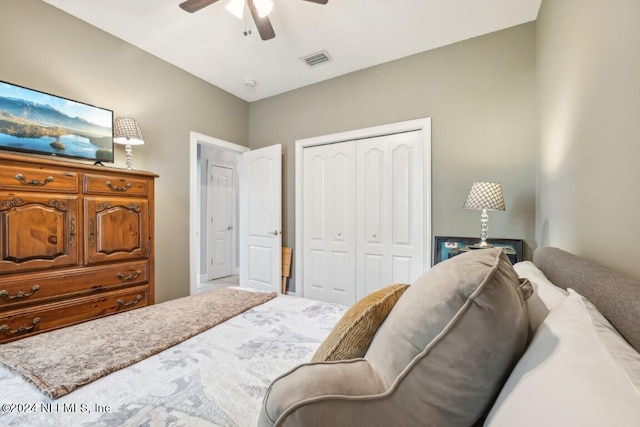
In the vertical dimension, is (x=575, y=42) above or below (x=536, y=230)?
above

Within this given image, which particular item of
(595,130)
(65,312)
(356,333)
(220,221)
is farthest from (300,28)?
(220,221)

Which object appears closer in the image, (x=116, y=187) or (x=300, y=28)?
(x=116, y=187)

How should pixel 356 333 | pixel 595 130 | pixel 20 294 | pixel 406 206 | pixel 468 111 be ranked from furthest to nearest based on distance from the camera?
pixel 406 206 < pixel 468 111 < pixel 20 294 < pixel 595 130 < pixel 356 333

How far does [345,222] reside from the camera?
338 centimetres

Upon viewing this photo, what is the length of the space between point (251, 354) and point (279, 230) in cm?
251

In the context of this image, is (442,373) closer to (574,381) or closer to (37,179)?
(574,381)

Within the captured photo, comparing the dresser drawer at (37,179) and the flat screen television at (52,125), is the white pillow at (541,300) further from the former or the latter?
the flat screen television at (52,125)

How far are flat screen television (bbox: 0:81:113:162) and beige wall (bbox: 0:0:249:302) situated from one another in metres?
0.16

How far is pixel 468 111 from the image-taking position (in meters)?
2.70

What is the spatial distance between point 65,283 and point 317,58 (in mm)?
3006

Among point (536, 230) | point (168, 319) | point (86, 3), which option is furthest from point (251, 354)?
point (86, 3)

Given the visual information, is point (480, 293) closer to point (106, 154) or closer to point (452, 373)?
point (452, 373)

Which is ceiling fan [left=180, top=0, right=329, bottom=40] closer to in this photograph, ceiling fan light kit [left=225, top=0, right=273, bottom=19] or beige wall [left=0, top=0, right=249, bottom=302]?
ceiling fan light kit [left=225, top=0, right=273, bottom=19]

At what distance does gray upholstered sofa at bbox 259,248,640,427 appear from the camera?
0.43 metres
